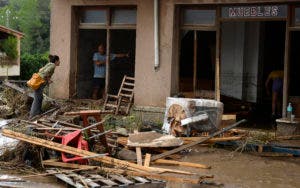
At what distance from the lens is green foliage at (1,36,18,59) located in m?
38.5

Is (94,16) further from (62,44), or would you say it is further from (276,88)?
(276,88)

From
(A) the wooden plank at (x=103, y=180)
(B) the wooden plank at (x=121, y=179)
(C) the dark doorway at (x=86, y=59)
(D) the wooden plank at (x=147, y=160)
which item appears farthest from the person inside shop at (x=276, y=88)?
(A) the wooden plank at (x=103, y=180)

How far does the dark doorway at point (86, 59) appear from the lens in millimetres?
17406

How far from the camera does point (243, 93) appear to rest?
17984 millimetres

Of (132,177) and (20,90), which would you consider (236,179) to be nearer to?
(132,177)

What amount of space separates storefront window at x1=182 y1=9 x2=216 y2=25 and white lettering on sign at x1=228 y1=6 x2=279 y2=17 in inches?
21.3

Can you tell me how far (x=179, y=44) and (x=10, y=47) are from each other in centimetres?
2554

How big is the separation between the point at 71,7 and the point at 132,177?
8861mm

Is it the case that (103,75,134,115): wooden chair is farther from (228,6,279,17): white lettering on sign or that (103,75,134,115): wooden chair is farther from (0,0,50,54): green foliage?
(0,0,50,54): green foliage

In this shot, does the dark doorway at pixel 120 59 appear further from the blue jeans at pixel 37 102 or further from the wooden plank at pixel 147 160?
the wooden plank at pixel 147 160

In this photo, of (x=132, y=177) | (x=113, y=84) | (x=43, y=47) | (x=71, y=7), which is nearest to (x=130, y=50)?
(x=113, y=84)

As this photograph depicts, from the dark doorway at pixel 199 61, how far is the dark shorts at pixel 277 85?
5.80 ft

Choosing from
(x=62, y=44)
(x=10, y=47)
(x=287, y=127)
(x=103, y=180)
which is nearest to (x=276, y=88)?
(x=287, y=127)

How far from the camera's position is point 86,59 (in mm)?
17672
